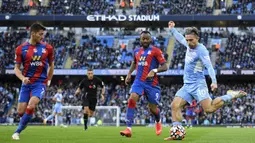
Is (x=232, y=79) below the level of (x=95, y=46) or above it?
below

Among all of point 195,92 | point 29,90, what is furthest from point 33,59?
point 195,92

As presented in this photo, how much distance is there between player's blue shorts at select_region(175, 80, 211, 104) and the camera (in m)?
11.9

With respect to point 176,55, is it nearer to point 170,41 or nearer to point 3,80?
point 170,41

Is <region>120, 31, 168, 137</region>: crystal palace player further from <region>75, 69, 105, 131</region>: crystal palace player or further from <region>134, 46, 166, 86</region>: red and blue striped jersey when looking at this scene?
<region>75, 69, 105, 131</region>: crystal palace player

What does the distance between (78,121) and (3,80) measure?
17406mm

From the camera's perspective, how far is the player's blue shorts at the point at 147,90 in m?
14.3

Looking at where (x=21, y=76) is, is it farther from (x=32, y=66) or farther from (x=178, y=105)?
(x=178, y=105)

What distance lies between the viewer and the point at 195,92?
39.5 feet

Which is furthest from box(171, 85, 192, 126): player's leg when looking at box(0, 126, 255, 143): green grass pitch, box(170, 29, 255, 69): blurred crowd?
box(170, 29, 255, 69): blurred crowd

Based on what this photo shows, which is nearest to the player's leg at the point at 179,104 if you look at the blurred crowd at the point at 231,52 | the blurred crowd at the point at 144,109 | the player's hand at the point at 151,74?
the player's hand at the point at 151,74

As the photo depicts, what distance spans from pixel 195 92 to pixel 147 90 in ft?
9.02

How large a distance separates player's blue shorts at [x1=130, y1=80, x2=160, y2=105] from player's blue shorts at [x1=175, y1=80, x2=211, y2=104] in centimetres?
222

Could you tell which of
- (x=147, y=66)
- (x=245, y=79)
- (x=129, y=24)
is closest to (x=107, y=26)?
(x=129, y=24)

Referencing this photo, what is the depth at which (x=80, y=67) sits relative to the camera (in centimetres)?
5053
